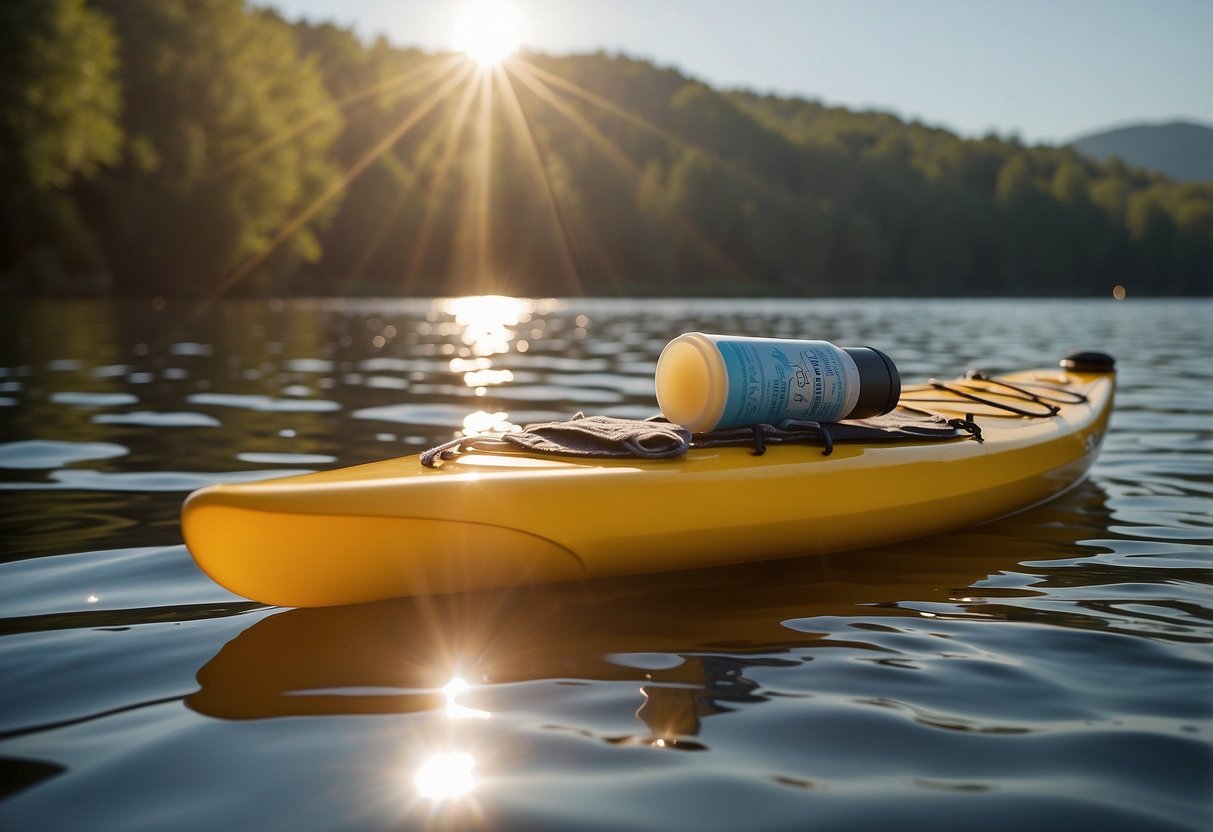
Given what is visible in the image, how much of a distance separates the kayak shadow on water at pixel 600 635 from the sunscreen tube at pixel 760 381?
54cm

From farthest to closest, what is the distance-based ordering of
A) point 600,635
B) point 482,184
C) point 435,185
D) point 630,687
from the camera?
point 482,184 < point 435,185 < point 600,635 < point 630,687

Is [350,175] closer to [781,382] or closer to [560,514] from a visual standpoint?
[781,382]

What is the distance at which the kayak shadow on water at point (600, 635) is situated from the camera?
223cm

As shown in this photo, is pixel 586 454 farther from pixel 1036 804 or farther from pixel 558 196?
pixel 558 196

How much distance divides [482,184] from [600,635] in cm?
5562

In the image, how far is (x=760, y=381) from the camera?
131 inches

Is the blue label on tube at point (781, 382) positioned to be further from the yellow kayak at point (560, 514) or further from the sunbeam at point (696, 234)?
the sunbeam at point (696, 234)

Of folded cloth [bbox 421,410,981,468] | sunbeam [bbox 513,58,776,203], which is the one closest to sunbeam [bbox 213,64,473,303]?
sunbeam [bbox 513,58,776,203]

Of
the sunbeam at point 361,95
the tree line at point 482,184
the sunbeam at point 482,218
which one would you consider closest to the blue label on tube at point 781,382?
the tree line at point 482,184

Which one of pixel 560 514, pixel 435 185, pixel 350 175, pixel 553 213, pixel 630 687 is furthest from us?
pixel 553 213

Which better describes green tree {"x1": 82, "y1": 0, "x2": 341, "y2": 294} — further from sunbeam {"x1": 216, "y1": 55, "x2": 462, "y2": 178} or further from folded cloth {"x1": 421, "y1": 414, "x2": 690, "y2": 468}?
folded cloth {"x1": 421, "y1": 414, "x2": 690, "y2": 468}

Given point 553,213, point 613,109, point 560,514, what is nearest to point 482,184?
point 553,213

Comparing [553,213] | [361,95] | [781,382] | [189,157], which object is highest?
[361,95]

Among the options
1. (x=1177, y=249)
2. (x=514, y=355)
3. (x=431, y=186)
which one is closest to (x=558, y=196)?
(x=431, y=186)
